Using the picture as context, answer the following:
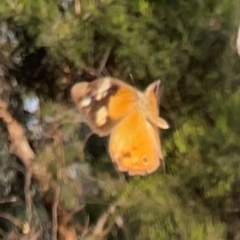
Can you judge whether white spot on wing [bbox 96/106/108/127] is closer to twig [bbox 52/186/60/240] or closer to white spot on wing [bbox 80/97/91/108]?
white spot on wing [bbox 80/97/91/108]

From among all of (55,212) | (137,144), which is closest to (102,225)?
(55,212)

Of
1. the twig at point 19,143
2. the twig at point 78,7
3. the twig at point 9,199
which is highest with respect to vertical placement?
the twig at point 78,7

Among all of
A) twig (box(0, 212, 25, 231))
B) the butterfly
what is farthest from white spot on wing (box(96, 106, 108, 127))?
twig (box(0, 212, 25, 231))

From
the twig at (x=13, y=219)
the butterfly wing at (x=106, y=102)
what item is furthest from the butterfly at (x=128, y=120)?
the twig at (x=13, y=219)

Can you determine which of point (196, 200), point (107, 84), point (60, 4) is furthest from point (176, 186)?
point (60, 4)

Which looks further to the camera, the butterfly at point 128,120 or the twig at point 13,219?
the twig at point 13,219

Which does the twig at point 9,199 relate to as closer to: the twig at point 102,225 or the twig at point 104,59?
the twig at point 102,225
